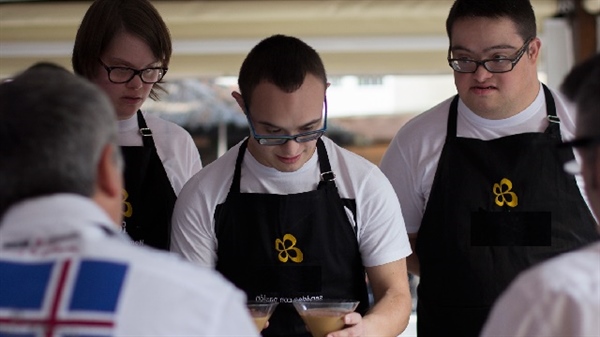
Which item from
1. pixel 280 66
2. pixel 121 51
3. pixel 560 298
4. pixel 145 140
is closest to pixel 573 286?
pixel 560 298

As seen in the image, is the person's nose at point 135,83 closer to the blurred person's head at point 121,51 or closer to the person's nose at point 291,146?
the blurred person's head at point 121,51

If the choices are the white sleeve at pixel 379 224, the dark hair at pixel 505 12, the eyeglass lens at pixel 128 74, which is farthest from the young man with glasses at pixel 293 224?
the dark hair at pixel 505 12

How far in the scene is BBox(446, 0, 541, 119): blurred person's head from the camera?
3.46 m

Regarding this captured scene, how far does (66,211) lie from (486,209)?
220cm

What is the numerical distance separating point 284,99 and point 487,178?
0.96 meters

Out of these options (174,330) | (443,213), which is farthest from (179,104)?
(174,330)

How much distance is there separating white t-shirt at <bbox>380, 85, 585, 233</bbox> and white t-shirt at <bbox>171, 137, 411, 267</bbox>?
49 centimetres

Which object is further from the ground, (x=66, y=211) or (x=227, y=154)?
(x=66, y=211)

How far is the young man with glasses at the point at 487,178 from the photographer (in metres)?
3.49

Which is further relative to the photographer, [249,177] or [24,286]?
[249,177]

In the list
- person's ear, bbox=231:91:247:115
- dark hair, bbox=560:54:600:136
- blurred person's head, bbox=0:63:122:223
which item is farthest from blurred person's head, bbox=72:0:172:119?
dark hair, bbox=560:54:600:136

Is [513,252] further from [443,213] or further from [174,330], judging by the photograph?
[174,330]

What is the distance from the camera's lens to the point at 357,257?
3195 millimetres

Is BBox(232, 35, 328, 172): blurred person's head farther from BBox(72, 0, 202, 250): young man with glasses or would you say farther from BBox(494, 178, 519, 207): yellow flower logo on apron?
BBox(494, 178, 519, 207): yellow flower logo on apron
